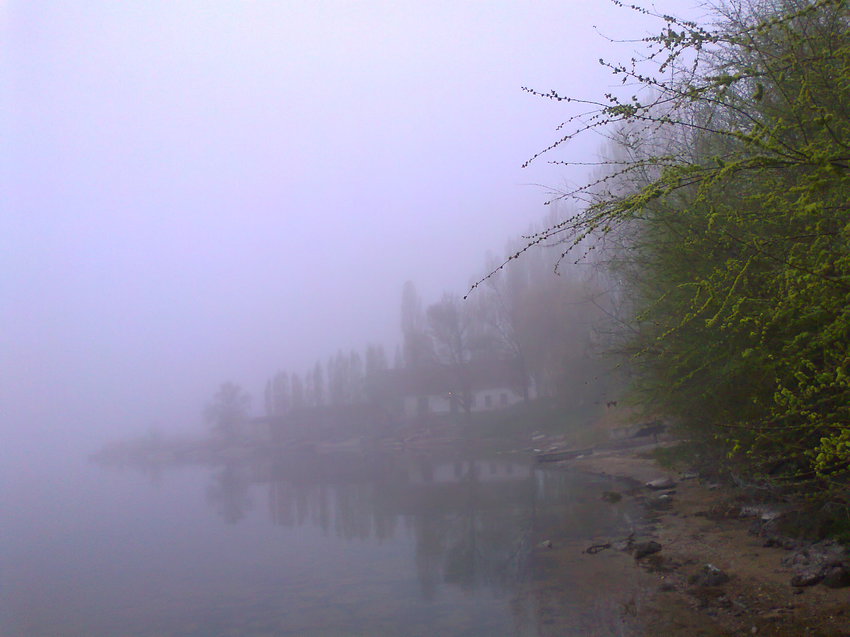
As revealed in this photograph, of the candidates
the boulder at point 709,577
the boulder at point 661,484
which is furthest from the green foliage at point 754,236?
the boulder at point 661,484

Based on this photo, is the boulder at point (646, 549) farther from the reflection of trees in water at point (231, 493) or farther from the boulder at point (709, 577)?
the reflection of trees in water at point (231, 493)

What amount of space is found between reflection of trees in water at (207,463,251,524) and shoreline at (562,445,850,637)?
20009mm

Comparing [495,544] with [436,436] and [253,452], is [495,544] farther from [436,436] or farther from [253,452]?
[253,452]

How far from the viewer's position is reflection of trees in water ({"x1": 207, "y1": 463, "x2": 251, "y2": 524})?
31.5 metres

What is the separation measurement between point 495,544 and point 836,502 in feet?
30.8

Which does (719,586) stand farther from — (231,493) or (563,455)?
(231,493)

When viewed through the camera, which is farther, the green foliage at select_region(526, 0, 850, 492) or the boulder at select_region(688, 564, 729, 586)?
the boulder at select_region(688, 564, 729, 586)

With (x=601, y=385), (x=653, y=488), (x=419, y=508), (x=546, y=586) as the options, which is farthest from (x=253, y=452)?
(x=546, y=586)

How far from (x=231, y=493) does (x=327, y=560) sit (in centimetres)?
2409

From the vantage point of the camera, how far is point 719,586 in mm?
10016

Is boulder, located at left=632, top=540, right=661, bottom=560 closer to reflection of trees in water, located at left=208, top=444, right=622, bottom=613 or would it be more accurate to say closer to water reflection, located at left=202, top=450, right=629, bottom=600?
reflection of trees in water, located at left=208, top=444, right=622, bottom=613

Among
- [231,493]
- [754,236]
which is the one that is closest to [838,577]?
[754,236]

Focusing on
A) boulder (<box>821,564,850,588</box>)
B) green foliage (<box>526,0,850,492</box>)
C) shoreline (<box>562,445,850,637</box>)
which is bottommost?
shoreline (<box>562,445,850,637</box>)

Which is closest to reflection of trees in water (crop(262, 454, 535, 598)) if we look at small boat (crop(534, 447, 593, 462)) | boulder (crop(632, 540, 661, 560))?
small boat (crop(534, 447, 593, 462))
